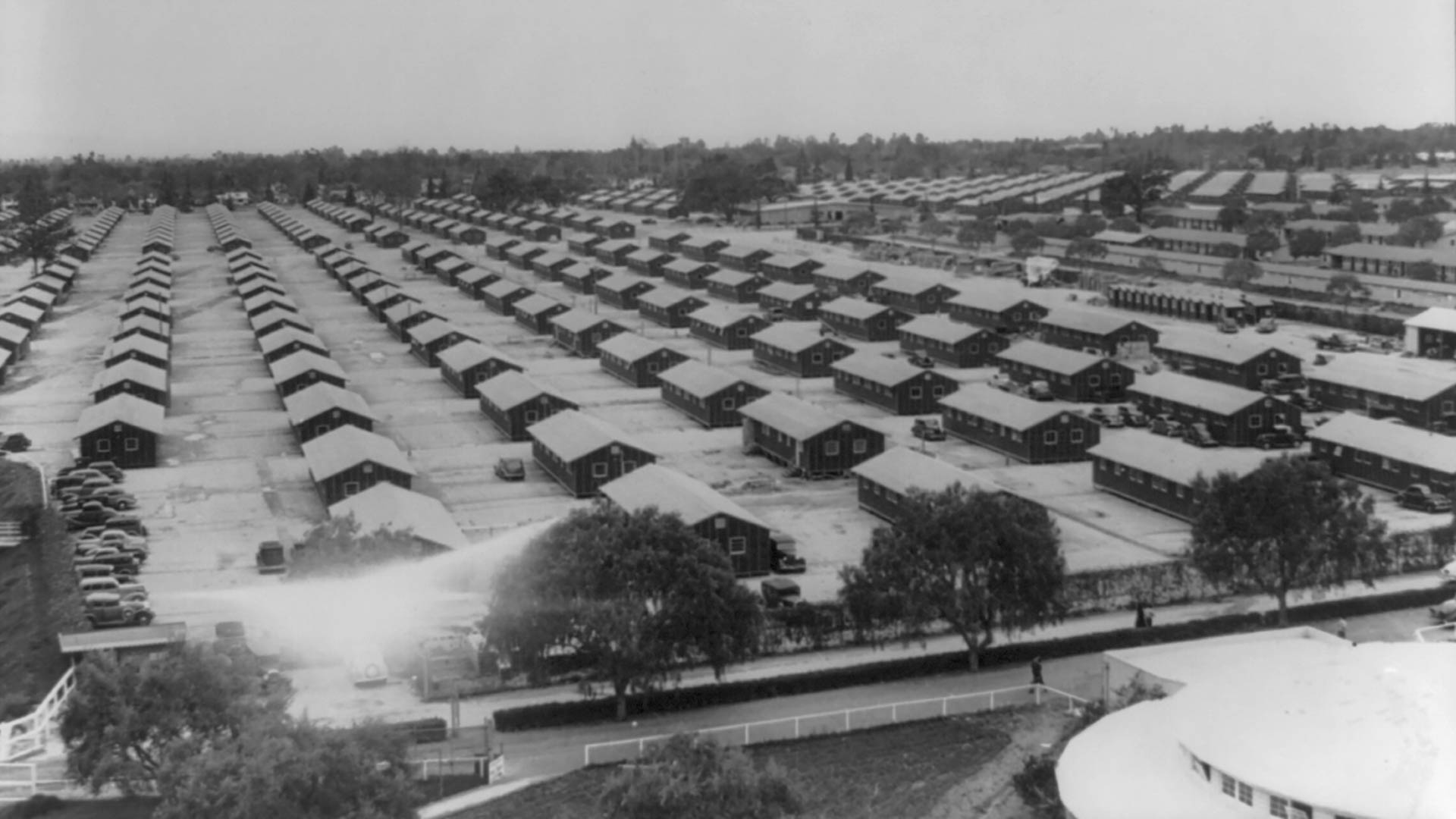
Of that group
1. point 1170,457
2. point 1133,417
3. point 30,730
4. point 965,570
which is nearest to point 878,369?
point 1133,417

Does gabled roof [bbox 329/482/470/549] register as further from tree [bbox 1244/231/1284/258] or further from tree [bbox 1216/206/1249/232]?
tree [bbox 1216/206/1249/232]

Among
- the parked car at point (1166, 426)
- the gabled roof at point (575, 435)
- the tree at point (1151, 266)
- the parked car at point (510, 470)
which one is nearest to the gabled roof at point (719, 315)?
the gabled roof at point (575, 435)

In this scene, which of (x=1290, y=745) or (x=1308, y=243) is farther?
(x=1308, y=243)

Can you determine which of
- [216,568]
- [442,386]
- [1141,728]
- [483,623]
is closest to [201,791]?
[483,623]

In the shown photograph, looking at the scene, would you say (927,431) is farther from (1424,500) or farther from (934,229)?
(934,229)

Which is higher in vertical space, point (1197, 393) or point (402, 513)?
point (402, 513)

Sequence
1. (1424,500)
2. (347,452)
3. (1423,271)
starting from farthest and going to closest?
(1423,271)
(347,452)
(1424,500)

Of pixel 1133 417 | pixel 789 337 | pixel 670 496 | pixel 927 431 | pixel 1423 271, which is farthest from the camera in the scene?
pixel 1423 271
